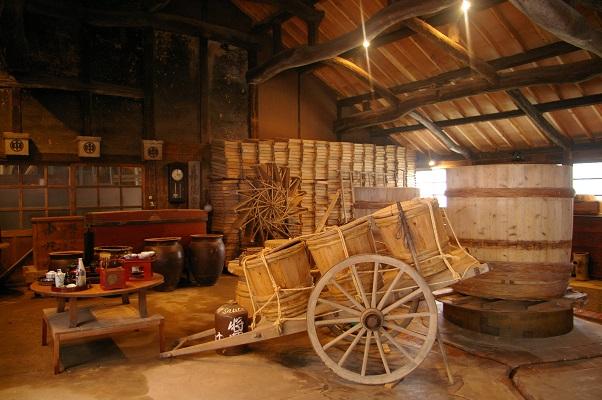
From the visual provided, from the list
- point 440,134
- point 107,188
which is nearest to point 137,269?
point 107,188

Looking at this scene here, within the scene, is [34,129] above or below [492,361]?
above

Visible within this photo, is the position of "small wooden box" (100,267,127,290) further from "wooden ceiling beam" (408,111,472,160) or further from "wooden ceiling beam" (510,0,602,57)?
"wooden ceiling beam" (408,111,472,160)

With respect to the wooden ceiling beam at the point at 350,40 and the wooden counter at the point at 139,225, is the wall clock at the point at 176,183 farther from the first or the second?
the wooden ceiling beam at the point at 350,40

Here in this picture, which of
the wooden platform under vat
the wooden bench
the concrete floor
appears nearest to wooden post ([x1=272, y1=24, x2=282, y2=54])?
the wooden bench

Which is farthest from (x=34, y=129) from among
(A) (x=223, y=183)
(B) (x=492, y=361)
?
(B) (x=492, y=361)

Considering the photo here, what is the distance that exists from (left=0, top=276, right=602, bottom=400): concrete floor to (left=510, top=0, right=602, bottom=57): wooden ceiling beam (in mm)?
3883

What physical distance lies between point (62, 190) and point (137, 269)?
5.47 m

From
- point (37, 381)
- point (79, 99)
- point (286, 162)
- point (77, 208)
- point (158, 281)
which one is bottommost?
point (37, 381)

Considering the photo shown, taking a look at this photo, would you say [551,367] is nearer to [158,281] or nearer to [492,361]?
[492,361]

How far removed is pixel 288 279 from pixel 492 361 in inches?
85.4

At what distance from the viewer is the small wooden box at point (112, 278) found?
15.9 feet

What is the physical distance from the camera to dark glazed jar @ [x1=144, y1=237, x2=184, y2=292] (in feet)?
26.0

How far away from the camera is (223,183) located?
1062 centimetres

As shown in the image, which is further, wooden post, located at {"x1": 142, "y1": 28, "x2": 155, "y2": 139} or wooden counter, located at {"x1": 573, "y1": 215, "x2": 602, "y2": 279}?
wooden post, located at {"x1": 142, "y1": 28, "x2": 155, "y2": 139}
